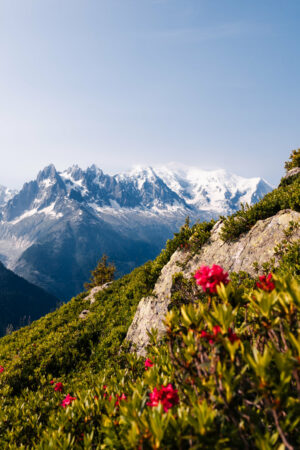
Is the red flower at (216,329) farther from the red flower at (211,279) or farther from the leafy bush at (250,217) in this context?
the leafy bush at (250,217)

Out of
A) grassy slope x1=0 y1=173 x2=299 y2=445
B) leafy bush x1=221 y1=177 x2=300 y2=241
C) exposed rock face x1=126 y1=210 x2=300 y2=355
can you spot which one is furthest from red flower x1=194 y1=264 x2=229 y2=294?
Result: leafy bush x1=221 y1=177 x2=300 y2=241

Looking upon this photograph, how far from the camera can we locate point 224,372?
230 cm

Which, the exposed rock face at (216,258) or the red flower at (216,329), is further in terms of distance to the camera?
the exposed rock face at (216,258)

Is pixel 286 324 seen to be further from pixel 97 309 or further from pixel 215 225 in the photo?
pixel 97 309

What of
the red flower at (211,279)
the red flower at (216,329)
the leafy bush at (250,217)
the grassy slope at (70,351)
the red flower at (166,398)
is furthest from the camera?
the leafy bush at (250,217)

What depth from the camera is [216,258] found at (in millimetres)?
9711

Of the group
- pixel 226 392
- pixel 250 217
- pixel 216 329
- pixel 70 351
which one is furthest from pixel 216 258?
pixel 70 351

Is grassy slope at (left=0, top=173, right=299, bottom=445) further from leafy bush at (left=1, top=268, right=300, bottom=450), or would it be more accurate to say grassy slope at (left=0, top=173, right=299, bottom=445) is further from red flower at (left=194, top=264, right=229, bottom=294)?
red flower at (left=194, top=264, right=229, bottom=294)

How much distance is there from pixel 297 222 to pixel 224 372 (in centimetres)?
747

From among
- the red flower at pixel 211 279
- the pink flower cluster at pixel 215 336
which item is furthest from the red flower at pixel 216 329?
the red flower at pixel 211 279

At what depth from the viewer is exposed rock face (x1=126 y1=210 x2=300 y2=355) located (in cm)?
844

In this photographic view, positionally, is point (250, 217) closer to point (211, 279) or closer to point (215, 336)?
point (211, 279)

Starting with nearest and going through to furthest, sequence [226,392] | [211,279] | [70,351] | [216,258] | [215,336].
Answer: [226,392]
[215,336]
[211,279]
[216,258]
[70,351]

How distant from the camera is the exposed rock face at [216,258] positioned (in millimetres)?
8438
